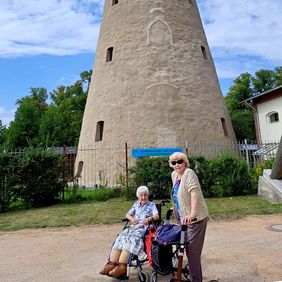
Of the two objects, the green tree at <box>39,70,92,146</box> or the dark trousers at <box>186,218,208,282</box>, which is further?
the green tree at <box>39,70,92,146</box>

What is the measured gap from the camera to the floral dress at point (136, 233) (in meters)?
4.22

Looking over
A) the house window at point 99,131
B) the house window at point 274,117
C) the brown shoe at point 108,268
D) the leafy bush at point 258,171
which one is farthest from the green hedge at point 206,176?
the house window at point 274,117

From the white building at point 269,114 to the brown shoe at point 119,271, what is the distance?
20038 mm

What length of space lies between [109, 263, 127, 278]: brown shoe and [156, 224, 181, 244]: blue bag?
Result: 79cm

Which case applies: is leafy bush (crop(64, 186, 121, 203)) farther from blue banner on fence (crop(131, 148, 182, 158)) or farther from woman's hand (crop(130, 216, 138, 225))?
woman's hand (crop(130, 216, 138, 225))

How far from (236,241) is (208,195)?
256 inches

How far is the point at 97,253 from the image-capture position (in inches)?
222

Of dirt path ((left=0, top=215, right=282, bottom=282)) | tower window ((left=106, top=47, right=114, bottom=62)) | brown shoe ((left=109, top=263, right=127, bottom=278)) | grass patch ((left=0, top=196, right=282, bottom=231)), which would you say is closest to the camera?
brown shoe ((left=109, top=263, right=127, bottom=278))

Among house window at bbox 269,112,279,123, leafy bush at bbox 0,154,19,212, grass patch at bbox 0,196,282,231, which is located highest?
house window at bbox 269,112,279,123

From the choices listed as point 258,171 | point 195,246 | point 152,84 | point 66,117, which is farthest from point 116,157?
point 66,117

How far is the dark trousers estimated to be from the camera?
3521 mm

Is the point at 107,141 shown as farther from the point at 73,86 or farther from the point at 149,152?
the point at 73,86

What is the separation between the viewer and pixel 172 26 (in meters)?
18.7

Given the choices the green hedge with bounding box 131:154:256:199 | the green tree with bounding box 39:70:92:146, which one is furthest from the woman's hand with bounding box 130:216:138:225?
the green tree with bounding box 39:70:92:146
